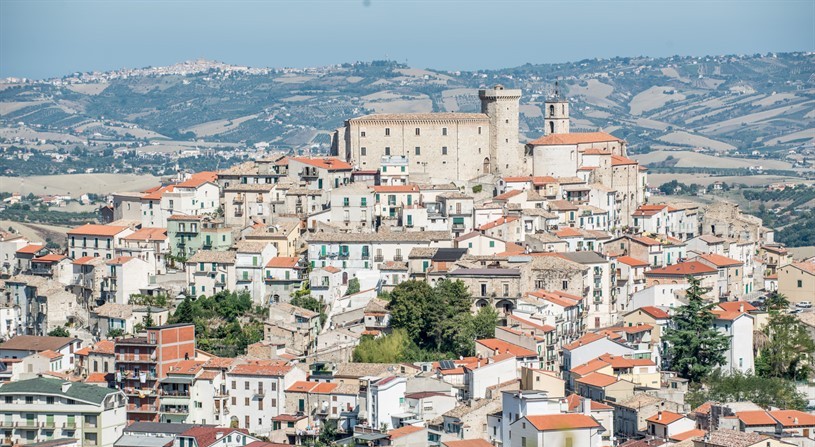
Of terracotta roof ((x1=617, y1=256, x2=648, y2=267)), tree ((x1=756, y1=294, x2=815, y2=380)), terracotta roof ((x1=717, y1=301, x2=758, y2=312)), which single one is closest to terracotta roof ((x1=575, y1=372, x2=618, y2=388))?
tree ((x1=756, y1=294, x2=815, y2=380))

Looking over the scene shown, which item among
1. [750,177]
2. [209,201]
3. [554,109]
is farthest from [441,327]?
[750,177]

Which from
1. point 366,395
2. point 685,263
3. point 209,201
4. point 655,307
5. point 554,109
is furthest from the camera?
point 554,109

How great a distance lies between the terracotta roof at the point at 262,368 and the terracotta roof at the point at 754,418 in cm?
1197

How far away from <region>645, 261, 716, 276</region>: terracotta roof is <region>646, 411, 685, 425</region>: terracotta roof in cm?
1207

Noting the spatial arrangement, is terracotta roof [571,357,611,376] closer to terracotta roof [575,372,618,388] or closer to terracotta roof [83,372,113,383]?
terracotta roof [575,372,618,388]

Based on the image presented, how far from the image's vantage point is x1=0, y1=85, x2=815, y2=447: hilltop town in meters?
39.1

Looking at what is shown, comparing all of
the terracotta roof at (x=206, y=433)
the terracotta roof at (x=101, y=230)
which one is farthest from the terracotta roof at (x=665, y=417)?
the terracotta roof at (x=101, y=230)

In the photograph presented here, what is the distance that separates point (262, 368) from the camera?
41625 mm

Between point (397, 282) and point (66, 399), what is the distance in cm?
1194

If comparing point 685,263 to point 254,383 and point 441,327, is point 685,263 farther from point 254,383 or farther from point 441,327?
point 254,383

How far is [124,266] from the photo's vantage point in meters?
49.5

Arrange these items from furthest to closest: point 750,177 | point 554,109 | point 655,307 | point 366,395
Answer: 1. point 750,177
2. point 554,109
3. point 655,307
4. point 366,395

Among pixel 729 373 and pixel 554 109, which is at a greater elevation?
pixel 554 109

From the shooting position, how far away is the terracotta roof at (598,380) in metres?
40.4
